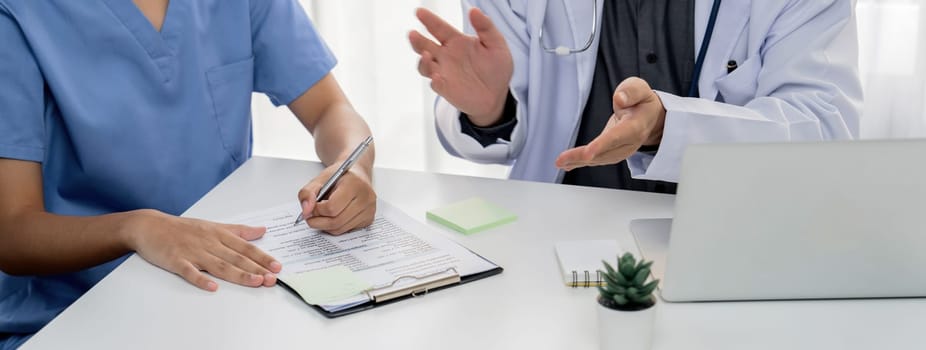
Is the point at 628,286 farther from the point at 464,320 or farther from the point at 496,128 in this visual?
the point at 496,128

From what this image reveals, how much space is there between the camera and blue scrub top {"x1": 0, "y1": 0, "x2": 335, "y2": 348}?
51.2 inches

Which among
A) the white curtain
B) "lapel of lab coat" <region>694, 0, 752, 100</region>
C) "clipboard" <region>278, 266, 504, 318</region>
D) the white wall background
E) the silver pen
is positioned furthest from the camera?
the white wall background

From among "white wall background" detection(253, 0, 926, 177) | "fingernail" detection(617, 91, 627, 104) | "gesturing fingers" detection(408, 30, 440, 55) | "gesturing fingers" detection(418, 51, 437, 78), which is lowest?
"white wall background" detection(253, 0, 926, 177)

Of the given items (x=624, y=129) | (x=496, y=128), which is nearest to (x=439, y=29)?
(x=496, y=128)

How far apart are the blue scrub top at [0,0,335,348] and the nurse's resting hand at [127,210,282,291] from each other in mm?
246

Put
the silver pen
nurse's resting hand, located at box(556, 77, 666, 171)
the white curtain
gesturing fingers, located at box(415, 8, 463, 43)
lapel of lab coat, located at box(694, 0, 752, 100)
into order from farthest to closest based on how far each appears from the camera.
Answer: the white curtain, lapel of lab coat, located at box(694, 0, 752, 100), gesturing fingers, located at box(415, 8, 463, 43), the silver pen, nurse's resting hand, located at box(556, 77, 666, 171)

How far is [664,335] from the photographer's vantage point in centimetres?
95

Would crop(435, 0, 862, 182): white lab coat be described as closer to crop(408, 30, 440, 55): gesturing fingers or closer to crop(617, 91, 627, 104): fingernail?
crop(617, 91, 627, 104): fingernail

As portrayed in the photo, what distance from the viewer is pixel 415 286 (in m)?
Answer: 1.05

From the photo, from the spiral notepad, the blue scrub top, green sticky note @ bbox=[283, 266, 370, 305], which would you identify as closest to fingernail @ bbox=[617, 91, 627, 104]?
the spiral notepad

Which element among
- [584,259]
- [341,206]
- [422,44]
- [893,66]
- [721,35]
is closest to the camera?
[584,259]

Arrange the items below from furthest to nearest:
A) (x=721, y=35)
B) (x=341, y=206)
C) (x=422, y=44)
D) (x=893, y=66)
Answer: (x=893, y=66), (x=721, y=35), (x=422, y=44), (x=341, y=206)

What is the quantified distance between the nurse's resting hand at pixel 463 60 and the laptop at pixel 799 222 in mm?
520

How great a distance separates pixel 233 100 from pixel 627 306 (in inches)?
36.5
